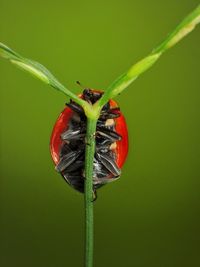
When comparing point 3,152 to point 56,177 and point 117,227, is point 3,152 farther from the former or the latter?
point 117,227

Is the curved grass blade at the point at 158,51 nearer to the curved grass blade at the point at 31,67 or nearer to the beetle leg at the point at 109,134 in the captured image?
the curved grass blade at the point at 31,67

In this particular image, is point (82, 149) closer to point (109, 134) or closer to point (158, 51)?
point (109, 134)

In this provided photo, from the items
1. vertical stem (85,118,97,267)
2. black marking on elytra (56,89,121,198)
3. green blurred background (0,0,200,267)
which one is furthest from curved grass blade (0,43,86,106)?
green blurred background (0,0,200,267)

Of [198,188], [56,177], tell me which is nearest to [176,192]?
[198,188]

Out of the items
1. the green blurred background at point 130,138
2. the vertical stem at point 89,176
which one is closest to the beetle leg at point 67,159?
the vertical stem at point 89,176

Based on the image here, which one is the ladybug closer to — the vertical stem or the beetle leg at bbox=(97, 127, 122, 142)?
the beetle leg at bbox=(97, 127, 122, 142)
